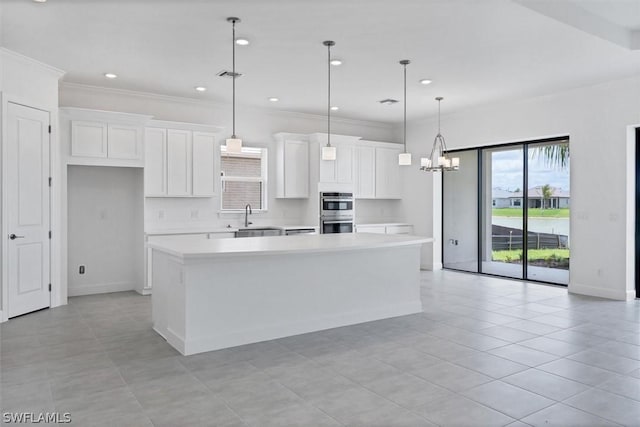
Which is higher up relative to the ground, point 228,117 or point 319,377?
point 228,117

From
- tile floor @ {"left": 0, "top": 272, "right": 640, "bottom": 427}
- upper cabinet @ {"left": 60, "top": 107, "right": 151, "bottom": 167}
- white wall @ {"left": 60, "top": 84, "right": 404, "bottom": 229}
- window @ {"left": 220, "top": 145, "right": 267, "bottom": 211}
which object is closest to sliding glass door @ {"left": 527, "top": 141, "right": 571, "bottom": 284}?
tile floor @ {"left": 0, "top": 272, "right": 640, "bottom": 427}

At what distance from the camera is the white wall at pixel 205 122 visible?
6.36 metres

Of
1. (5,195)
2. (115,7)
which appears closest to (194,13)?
(115,7)

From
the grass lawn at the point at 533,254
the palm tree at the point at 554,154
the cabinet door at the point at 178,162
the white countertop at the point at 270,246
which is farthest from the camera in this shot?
the grass lawn at the point at 533,254

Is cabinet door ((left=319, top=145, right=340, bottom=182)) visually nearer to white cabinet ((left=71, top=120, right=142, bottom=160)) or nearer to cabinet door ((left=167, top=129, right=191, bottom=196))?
cabinet door ((left=167, top=129, right=191, bottom=196))

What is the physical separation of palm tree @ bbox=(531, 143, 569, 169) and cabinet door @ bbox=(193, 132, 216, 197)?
498 centimetres

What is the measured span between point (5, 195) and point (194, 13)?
9.27 feet

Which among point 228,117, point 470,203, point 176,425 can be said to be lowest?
point 176,425

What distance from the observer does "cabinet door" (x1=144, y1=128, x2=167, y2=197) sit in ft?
20.8

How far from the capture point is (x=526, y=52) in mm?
4859

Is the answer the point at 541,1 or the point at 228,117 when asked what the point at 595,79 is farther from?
the point at 228,117

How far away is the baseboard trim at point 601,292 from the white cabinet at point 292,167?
14.0 feet

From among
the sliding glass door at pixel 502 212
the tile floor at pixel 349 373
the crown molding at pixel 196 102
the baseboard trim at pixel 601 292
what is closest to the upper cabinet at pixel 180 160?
the crown molding at pixel 196 102

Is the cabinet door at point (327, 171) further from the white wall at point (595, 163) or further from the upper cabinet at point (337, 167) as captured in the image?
the white wall at point (595, 163)
